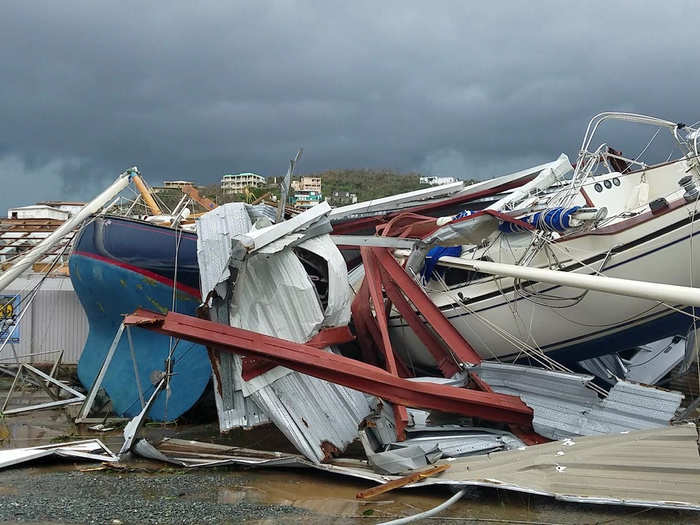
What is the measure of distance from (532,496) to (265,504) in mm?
2435

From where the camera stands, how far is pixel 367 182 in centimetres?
7169

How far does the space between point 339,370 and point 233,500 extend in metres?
1.78

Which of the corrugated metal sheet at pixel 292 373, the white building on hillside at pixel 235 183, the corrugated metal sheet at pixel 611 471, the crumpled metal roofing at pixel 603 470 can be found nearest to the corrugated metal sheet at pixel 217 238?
the corrugated metal sheet at pixel 292 373

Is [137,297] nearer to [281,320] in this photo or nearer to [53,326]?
[281,320]

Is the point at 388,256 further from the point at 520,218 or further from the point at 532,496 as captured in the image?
the point at 532,496

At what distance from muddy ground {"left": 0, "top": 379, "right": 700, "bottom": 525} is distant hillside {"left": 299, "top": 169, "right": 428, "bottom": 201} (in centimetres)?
5618

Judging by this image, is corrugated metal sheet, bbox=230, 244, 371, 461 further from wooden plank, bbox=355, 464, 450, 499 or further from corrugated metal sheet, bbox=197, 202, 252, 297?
wooden plank, bbox=355, 464, 450, 499

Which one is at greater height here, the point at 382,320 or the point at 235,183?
the point at 235,183

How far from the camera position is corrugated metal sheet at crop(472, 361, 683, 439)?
7242 millimetres

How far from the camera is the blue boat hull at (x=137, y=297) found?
10.6 metres

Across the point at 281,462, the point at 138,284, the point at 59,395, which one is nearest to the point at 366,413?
the point at 281,462

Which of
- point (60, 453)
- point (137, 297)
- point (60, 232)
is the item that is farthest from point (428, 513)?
point (60, 232)

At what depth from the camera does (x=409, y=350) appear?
10.8 meters

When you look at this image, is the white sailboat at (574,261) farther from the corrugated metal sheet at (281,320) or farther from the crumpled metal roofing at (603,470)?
the crumpled metal roofing at (603,470)
